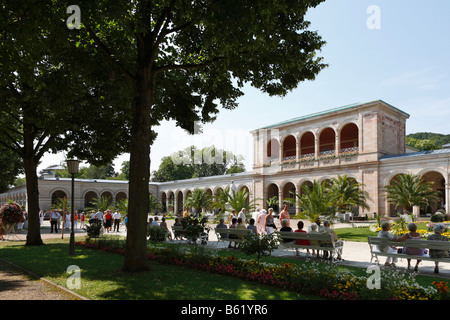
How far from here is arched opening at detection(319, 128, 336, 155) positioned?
37.7 meters

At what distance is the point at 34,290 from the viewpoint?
6.90 meters

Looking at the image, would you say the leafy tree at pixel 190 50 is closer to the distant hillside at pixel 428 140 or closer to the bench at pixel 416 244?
the bench at pixel 416 244

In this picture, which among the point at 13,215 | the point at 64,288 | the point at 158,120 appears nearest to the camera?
Answer: the point at 64,288

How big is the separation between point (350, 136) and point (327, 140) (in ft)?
Answer: 9.40

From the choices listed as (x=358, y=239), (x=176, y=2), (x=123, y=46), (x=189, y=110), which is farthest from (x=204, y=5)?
(x=358, y=239)

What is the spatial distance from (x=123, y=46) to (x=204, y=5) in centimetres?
390

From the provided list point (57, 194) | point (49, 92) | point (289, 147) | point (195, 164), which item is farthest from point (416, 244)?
point (195, 164)

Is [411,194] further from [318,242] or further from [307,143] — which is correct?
[307,143]

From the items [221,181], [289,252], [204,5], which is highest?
[204,5]

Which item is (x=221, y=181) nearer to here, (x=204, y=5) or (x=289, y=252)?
(x=289, y=252)

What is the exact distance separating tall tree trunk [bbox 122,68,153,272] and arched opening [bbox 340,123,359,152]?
3104 centimetres

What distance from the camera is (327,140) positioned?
38469 mm

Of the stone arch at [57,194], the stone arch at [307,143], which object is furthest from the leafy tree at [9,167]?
the stone arch at [307,143]

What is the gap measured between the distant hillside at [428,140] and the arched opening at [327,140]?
82.9ft
